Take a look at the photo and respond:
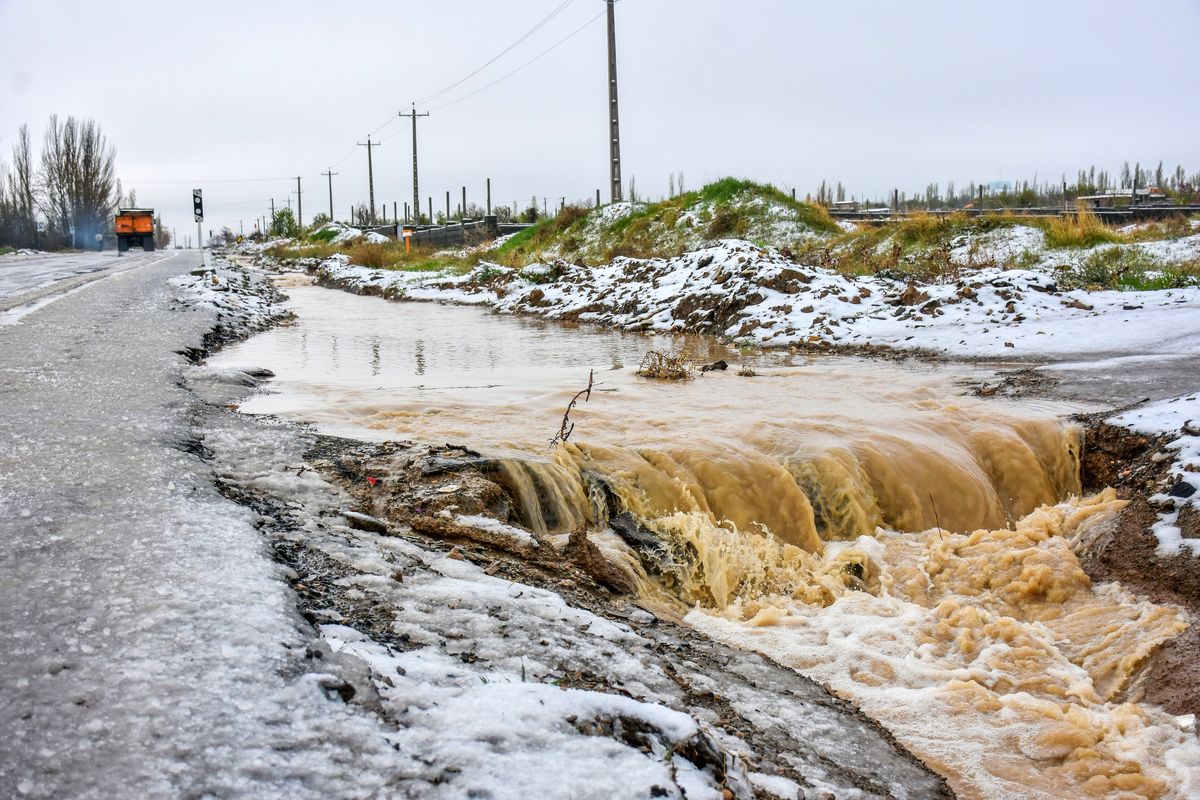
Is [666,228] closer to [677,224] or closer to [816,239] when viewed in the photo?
[677,224]

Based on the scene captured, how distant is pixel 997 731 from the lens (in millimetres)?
3227

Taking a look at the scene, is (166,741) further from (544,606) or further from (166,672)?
(544,606)

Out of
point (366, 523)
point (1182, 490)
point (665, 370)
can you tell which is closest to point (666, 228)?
point (665, 370)

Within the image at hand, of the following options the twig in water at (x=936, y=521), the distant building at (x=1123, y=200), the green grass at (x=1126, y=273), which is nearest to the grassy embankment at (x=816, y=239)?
the green grass at (x=1126, y=273)

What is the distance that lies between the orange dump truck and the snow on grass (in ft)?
161

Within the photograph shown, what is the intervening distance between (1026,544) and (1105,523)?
1.47 feet

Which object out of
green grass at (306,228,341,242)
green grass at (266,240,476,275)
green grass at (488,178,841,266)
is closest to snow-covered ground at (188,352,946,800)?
green grass at (488,178,841,266)

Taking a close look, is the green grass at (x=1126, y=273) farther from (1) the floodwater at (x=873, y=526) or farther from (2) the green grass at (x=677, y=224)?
(2) the green grass at (x=677, y=224)

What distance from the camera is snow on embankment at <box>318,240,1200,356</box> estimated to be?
996 centimetres

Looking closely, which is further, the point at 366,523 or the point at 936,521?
the point at 936,521

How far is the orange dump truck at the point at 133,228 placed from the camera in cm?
4653

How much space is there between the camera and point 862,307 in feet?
39.7

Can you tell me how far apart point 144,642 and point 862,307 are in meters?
10.9

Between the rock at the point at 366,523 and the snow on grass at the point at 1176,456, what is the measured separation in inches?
150
